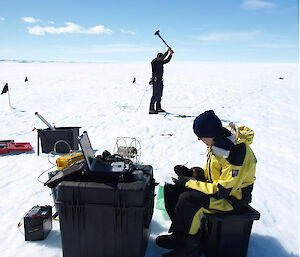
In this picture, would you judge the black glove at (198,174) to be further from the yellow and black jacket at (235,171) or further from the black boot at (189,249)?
the black boot at (189,249)

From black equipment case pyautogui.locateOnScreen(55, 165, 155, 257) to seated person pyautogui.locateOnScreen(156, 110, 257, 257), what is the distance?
419mm

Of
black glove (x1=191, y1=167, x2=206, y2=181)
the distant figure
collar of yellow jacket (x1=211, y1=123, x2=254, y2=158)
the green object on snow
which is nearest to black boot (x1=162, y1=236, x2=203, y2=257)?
black glove (x1=191, y1=167, x2=206, y2=181)

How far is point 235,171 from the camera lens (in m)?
2.34

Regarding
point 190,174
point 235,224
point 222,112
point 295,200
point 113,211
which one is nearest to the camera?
point 113,211

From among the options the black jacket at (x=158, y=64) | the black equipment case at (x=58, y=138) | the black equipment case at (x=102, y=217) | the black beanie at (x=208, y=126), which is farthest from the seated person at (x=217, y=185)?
the black jacket at (x=158, y=64)

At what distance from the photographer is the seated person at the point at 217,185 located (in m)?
2.36

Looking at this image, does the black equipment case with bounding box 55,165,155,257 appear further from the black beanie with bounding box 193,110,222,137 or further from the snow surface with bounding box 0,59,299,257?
the black beanie with bounding box 193,110,222,137

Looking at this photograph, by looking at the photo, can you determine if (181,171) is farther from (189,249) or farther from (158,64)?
(158,64)

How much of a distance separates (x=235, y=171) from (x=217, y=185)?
0.73 feet

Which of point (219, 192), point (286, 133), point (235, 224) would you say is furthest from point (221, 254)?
point (286, 133)

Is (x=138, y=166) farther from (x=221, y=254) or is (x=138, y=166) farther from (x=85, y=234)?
(x=221, y=254)

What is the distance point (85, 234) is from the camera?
243 centimetres

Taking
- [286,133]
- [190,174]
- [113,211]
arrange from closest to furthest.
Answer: [113,211]
[190,174]
[286,133]

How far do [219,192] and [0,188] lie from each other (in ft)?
11.8
